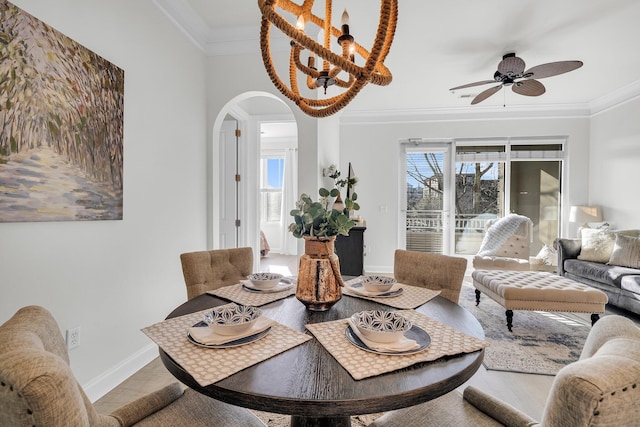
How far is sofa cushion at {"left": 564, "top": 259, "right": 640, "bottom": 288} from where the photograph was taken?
307 cm

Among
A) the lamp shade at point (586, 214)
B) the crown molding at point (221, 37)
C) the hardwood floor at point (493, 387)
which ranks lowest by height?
the hardwood floor at point (493, 387)

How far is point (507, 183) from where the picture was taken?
5137 mm

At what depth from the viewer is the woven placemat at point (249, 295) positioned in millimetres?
1244

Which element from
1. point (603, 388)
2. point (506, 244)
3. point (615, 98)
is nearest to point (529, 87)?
point (506, 244)

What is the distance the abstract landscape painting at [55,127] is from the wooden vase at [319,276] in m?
1.30

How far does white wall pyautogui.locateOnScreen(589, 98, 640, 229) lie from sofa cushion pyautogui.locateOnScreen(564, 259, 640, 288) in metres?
1.09

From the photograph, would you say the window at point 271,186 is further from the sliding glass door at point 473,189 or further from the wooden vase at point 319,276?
the wooden vase at point 319,276

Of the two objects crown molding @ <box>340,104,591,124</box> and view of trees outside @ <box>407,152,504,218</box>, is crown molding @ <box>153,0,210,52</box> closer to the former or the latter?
crown molding @ <box>340,104,591,124</box>

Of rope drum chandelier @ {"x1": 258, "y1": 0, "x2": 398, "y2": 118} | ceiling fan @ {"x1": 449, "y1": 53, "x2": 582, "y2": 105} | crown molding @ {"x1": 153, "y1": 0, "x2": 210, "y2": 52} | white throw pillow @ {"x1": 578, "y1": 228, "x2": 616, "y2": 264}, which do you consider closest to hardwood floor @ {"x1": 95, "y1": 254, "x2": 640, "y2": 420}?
rope drum chandelier @ {"x1": 258, "y1": 0, "x2": 398, "y2": 118}

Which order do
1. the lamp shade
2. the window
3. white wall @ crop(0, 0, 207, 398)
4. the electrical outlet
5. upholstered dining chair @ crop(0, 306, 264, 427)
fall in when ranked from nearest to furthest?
upholstered dining chair @ crop(0, 306, 264, 427), white wall @ crop(0, 0, 207, 398), the electrical outlet, the lamp shade, the window

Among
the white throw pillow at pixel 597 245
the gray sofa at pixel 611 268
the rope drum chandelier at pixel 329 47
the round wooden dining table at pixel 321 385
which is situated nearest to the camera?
the round wooden dining table at pixel 321 385

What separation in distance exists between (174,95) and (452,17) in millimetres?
2397

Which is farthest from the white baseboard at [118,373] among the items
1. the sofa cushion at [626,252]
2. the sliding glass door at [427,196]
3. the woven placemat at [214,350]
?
the sofa cushion at [626,252]

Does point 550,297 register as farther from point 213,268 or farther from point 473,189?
point 473,189
